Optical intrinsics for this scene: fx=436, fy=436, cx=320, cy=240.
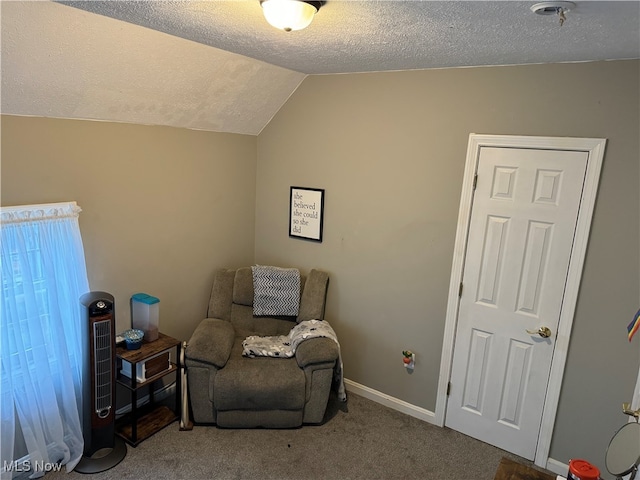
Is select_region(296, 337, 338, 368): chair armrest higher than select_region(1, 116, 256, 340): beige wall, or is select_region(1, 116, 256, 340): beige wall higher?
select_region(1, 116, 256, 340): beige wall

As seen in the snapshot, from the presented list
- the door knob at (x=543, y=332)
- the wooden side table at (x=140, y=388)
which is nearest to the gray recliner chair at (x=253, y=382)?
the wooden side table at (x=140, y=388)

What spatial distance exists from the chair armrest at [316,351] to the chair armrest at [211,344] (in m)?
0.51

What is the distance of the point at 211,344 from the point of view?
2998 millimetres

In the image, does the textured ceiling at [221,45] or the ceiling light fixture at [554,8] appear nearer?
the ceiling light fixture at [554,8]

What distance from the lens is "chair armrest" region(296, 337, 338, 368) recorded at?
3.02 meters

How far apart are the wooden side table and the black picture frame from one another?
4.29 feet

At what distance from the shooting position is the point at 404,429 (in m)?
3.18

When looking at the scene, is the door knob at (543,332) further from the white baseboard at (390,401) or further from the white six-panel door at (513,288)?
the white baseboard at (390,401)

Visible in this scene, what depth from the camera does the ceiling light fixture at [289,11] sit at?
5.27 ft

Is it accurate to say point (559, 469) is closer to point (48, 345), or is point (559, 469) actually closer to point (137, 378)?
point (137, 378)

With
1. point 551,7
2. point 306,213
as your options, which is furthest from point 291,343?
point 551,7

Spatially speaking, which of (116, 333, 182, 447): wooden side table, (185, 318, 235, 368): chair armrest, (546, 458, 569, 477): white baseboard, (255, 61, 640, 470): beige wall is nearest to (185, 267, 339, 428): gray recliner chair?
(185, 318, 235, 368): chair armrest

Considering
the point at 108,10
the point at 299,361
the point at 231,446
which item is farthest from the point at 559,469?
the point at 108,10

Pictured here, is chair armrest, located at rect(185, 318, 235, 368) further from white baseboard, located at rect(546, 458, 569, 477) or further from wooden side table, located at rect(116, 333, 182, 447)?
white baseboard, located at rect(546, 458, 569, 477)
